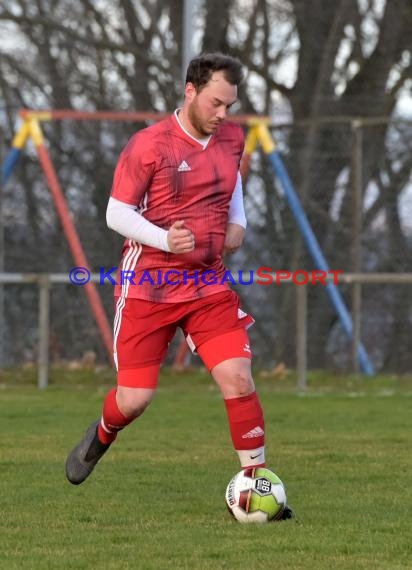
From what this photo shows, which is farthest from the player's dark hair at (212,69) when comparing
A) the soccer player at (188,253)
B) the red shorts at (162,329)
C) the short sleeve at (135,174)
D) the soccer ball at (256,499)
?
the soccer ball at (256,499)

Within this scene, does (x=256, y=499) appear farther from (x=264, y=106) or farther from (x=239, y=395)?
(x=264, y=106)

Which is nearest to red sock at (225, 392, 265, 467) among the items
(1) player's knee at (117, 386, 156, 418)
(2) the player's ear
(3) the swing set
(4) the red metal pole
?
(1) player's knee at (117, 386, 156, 418)

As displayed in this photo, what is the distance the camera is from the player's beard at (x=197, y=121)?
6.13m

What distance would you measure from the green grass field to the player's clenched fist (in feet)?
3.55

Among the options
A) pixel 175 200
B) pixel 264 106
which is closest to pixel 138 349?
pixel 175 200

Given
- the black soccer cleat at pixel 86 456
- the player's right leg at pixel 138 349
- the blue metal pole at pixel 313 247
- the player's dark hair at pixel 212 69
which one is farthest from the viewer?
the blue metal pole at pixel 313 247

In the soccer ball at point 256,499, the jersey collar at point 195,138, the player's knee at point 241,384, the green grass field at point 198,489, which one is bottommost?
the green grass field at point 198,489

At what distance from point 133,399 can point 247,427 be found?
20.8 inches

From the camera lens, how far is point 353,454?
840cm

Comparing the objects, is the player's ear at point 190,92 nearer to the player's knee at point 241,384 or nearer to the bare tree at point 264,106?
the player's knee at point 241,384

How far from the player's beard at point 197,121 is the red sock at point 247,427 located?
1.10 meters

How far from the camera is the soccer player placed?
240 inches

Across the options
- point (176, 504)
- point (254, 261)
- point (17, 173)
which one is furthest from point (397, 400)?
point (176, 504)

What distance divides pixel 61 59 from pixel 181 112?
10837mm
